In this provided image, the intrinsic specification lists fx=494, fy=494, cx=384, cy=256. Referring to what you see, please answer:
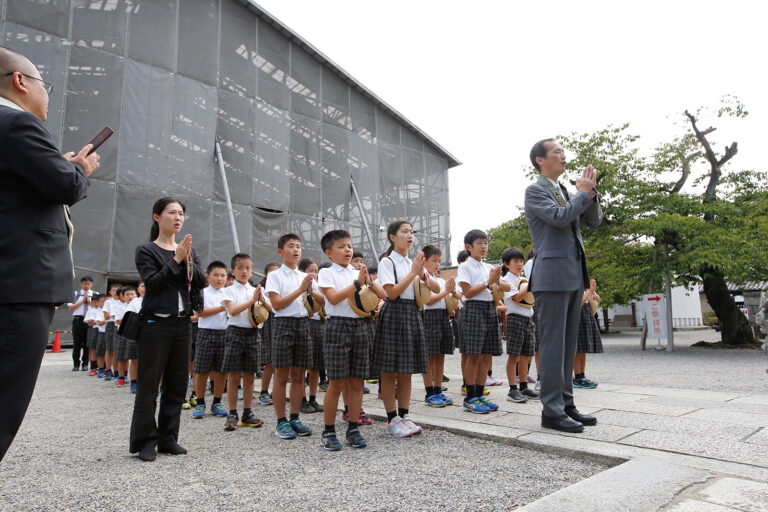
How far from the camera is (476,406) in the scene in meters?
4.68

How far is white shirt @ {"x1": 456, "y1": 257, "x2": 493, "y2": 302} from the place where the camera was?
539cm

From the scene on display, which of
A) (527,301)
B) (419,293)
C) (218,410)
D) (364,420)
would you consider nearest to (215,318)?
(218,410)

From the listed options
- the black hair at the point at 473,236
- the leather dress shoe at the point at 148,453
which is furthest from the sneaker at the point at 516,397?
the leather dress shoe at the point at 148,453

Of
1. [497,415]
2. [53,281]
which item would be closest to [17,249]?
[53,281]

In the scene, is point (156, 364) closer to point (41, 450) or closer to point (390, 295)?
point (41, 450)

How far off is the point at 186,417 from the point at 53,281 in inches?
152

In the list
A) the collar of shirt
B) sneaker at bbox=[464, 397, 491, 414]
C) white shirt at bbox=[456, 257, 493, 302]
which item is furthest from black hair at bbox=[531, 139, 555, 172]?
the collar of shirt

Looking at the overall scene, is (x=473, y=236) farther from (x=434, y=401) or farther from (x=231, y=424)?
(x=231, y=424)

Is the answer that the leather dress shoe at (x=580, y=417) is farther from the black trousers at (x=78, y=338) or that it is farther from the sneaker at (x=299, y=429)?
the black trousers at (x=78, y=338)

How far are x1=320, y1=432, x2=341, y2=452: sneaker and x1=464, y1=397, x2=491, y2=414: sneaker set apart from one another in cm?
152

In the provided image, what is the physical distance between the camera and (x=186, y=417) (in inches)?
210

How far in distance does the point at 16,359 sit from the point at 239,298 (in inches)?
Answer: 143

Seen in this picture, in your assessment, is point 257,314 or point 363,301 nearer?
point 363,301

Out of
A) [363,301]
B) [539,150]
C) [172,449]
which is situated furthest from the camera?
[539,150]
